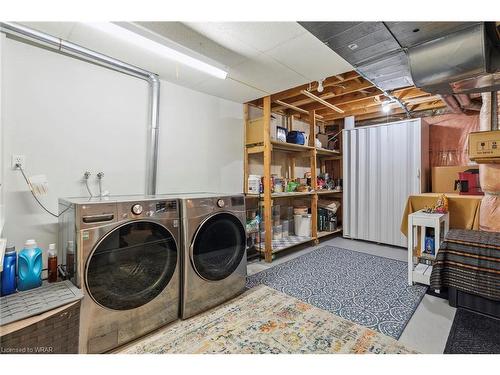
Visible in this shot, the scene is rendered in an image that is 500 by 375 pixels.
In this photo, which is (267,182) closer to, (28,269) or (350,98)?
(350,98)

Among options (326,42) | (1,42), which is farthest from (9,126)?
(326,42)

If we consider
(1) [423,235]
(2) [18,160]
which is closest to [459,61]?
(1) [423,235]

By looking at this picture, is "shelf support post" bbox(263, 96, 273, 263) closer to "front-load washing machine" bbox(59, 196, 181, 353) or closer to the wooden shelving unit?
the wooden shelving unit

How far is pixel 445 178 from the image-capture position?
3482 millimetres

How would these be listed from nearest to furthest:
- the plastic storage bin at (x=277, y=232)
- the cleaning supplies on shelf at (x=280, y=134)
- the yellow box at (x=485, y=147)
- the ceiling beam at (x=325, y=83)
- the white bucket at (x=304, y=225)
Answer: the yellow box at (x=485, y=147)
the ceiling beam at (x=325, y=83)
the cleaning supplies on shelf at (x=280, y=134)
the plastic storage bin at (x=277, y=232)
the white bucket at (x=304, y=225)

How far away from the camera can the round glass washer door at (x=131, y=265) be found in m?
1.50

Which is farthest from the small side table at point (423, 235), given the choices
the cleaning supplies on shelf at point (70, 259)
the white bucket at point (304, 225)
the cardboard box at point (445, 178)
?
the cleaning supplies on shelf at point (70, 259)

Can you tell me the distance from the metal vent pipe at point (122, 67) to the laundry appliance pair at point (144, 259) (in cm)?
71

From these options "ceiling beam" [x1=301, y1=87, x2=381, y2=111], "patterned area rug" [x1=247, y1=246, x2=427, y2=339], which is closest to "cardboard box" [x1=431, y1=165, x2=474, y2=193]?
"patterned area rug" [x1=247, y1=246, x2=427, y2=339]

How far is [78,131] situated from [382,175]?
A: 13.4 feet

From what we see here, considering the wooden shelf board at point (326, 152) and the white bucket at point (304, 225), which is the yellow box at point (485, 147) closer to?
the wooden shelf board at point (326, 152)
